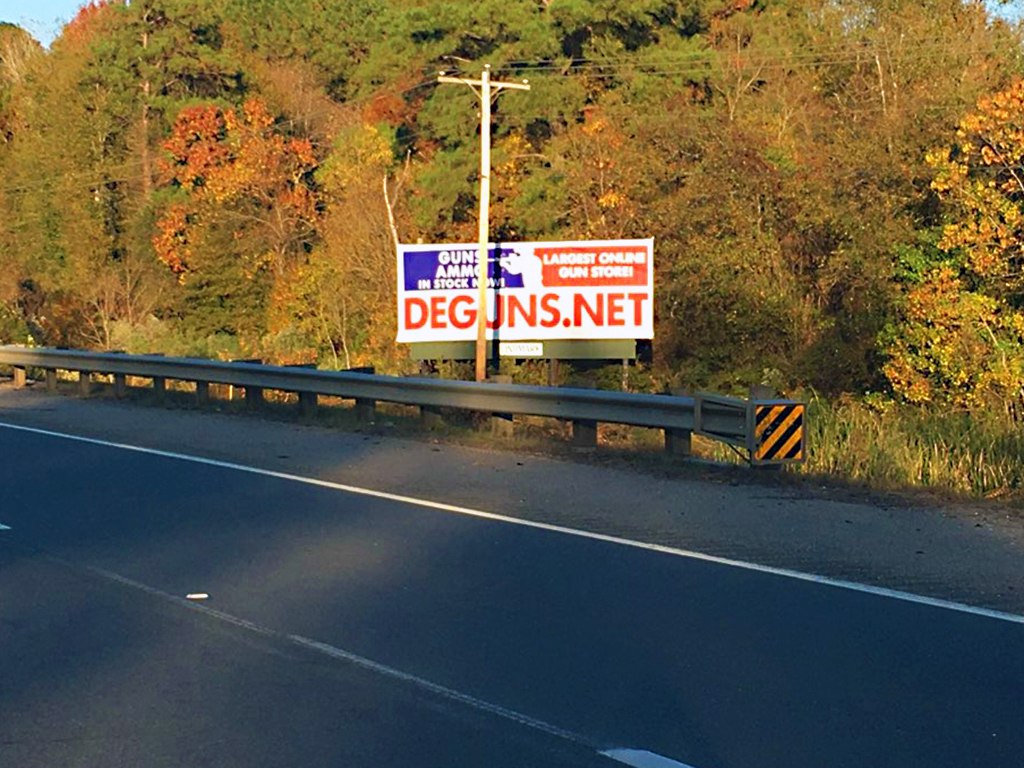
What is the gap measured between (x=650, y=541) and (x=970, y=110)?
84.6ft

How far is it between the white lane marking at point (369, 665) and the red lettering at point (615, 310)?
22.6m

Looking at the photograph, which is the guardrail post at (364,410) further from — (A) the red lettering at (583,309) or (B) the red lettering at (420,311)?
(B) the red lettering at (420,311)

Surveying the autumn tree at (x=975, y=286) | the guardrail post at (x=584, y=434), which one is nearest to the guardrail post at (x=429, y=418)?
the guardrail post at (x=584, y=434)

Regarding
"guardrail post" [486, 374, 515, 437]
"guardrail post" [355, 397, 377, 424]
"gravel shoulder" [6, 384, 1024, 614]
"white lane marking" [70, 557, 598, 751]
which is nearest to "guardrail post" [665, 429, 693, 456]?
"gravel shoulder" [6, 384, 1024, 614]

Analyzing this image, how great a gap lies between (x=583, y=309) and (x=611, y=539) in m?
21.0

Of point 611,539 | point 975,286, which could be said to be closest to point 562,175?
point 975,286

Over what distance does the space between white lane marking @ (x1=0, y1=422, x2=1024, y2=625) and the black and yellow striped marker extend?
3041 mm

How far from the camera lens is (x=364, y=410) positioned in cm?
1969

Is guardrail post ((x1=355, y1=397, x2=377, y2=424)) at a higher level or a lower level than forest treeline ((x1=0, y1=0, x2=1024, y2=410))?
lower

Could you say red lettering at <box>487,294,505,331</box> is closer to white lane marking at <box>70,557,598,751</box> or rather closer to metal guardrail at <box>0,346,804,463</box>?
metal guardrail at <box>0,346,804,463</box>

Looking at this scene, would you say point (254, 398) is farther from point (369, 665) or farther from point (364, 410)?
point (369, 665)

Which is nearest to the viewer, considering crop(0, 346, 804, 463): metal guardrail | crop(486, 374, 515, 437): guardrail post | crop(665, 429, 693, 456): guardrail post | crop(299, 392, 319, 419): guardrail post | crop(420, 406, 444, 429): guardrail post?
crop(0, 346, 804, 463): metal guardrail

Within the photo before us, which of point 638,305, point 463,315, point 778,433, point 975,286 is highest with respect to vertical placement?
point 975,286

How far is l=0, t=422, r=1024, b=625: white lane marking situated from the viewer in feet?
28.5
